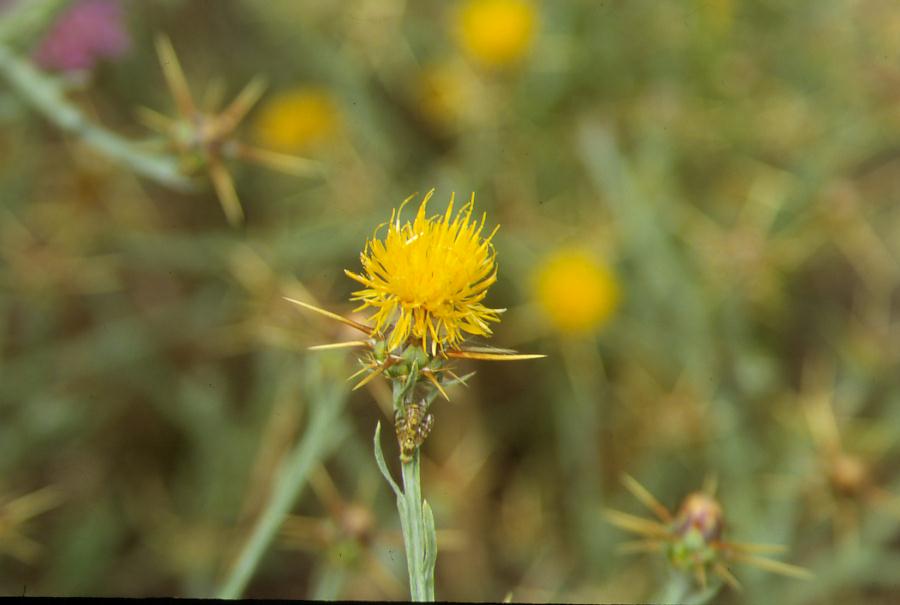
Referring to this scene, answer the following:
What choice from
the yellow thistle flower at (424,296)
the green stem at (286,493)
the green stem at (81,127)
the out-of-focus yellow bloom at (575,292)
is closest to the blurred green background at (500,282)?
the out-of-focus yellow bloom at (575,292)

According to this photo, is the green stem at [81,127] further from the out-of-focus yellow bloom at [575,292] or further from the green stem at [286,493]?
the out-of-focus yellow bloom at [575,292]

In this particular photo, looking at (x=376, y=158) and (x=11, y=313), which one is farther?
(x=376, y=158)

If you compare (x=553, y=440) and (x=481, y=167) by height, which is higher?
(x=481, y=167)

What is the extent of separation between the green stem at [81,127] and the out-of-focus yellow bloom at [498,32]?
804 millimetres

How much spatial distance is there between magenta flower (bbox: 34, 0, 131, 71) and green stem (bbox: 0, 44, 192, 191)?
417mm

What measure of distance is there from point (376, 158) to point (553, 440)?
67 cm

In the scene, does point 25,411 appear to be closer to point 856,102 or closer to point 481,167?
point 481,167

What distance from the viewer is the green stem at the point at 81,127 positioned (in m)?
1.22

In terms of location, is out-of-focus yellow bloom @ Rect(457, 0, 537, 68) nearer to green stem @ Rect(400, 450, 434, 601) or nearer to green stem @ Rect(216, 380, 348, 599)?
green stem @ Rect(216, 380, 348, 599)

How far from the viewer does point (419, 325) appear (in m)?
0.84

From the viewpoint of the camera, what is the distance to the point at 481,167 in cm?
189

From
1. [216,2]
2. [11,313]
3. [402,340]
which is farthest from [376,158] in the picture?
[402,340]

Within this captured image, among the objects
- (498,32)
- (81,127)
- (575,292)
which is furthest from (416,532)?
(498,32)

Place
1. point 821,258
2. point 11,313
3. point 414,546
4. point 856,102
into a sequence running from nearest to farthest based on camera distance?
1. point 414,546
2. point 11,313
3. point 856,102
4. point 821,258
